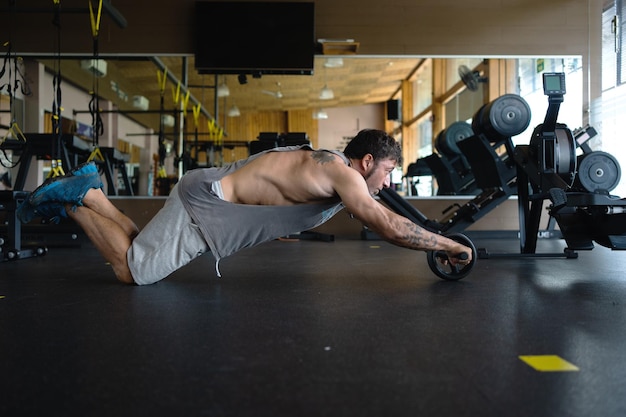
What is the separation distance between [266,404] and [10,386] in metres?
0.48

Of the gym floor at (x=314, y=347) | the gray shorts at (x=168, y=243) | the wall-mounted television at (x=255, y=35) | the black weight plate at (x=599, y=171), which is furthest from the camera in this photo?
the wall-mounted television at (x=255, y=35)

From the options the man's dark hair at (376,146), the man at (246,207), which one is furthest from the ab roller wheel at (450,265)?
the man's dark hair at (376,146)

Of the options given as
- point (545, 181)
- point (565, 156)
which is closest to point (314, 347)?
point (545, 181)

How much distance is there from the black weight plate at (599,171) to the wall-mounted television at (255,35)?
2.95m

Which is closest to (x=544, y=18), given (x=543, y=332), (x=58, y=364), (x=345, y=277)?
(x=345, y=277)

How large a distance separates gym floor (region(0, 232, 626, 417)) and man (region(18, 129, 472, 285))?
160mm

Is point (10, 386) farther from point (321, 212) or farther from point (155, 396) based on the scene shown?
point (321, 212)

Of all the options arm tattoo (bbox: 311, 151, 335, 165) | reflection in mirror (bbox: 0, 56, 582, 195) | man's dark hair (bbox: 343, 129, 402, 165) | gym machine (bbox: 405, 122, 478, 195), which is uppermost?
reflection in mirror (bbox: 0, 56, 582, 195)

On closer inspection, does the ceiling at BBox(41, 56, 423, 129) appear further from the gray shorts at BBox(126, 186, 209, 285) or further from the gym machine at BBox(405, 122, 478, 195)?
the gray shorts at BBox(126, 186, 209, 285)

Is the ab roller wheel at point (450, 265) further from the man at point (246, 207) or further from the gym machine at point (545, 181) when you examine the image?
the man at point (246, 207)

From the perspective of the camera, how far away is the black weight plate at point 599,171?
3586 mm

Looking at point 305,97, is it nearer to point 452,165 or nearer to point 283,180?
point 452,165

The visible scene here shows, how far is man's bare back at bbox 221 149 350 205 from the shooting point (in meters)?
1.95

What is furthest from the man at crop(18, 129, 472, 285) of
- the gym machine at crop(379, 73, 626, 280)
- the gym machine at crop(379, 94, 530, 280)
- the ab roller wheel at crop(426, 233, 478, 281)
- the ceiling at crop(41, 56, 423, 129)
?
the ceiling at crop(41, 56, 423, 129)
